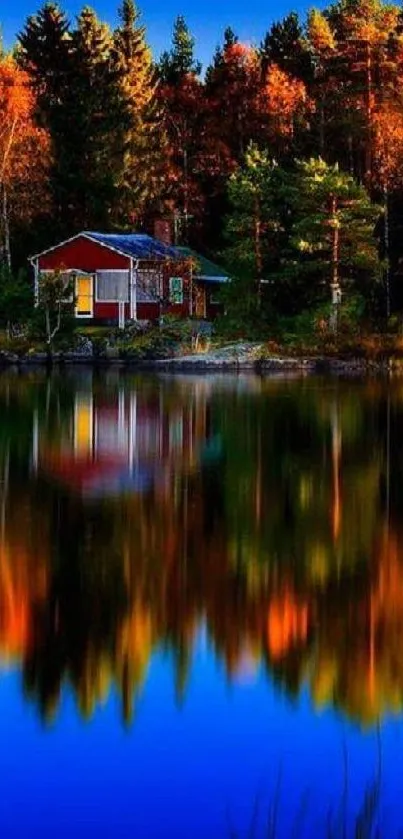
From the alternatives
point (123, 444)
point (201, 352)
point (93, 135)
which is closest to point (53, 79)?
point (93, 135)

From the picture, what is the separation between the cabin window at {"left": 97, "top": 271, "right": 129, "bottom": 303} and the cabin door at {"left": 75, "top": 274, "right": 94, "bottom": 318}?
365mm

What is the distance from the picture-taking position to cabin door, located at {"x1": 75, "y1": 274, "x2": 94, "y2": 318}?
54.0 m

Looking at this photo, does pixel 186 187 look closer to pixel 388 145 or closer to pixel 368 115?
pixel 368 115

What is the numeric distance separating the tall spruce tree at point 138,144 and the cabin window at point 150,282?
387 inches

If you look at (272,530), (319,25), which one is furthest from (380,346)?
(272,530)

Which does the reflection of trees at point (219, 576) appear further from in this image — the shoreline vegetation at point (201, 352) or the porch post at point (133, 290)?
the porch post at point (133, 290)

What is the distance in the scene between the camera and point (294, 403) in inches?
1255

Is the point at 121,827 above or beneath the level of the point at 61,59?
beneath

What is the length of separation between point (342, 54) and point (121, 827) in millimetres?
56308

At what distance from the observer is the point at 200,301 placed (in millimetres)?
56469

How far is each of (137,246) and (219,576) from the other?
43353 mm

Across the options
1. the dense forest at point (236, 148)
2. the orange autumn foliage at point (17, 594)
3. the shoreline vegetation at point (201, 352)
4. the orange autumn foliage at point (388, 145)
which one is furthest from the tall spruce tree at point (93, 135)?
the orange autumn foliage at point (17, 594)

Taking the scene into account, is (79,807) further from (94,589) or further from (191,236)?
(191,236)

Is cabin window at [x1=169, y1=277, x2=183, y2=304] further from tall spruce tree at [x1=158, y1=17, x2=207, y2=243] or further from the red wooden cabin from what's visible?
tall spruce tree at [x1=158, y1=17, x2=207, y2=243]
